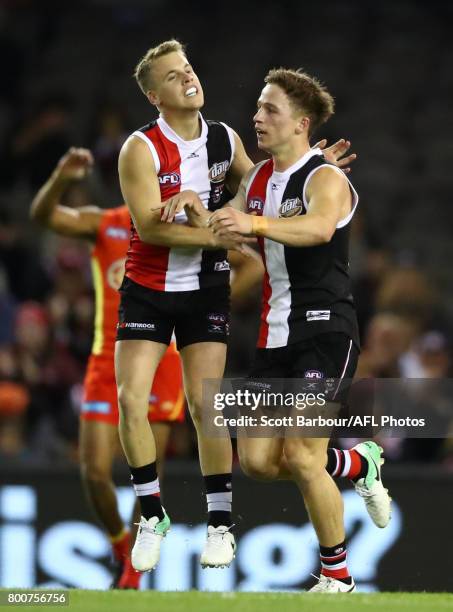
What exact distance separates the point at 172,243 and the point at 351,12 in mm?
12110

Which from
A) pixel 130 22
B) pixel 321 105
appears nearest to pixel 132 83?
pixel 130 22

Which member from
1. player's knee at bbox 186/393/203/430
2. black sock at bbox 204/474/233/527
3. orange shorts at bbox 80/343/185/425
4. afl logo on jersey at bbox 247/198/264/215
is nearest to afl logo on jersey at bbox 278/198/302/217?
afl logo on jersey at bbox 247/198/264/215

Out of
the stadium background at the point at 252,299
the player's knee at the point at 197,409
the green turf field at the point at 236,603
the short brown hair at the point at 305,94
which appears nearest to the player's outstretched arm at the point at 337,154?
the short brown hair at the point at 305,94

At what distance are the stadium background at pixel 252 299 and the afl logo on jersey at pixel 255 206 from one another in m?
3.35

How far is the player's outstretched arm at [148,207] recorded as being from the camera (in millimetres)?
8273

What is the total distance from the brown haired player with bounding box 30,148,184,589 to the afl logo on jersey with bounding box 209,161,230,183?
5.71ft

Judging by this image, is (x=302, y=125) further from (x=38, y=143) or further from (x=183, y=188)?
(x=38, y=143)

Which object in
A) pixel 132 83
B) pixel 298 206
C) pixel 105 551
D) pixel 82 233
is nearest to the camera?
pixel 298 206

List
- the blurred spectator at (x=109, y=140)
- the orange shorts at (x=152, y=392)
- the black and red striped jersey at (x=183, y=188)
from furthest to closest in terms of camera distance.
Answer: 1. the blurred spectator at (x=109, y=140)
2. the orange shorts at (x=152, y=392)
3. the black and red striped jersey at (x=183, y=188)

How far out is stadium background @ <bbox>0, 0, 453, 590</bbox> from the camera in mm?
11438

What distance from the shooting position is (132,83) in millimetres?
18719

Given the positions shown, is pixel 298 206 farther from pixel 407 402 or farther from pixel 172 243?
pixel 407 402

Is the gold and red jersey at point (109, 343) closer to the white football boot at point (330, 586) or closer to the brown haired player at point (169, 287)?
the brown haired player at point (169, 287)

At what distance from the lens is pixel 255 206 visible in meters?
8.48
